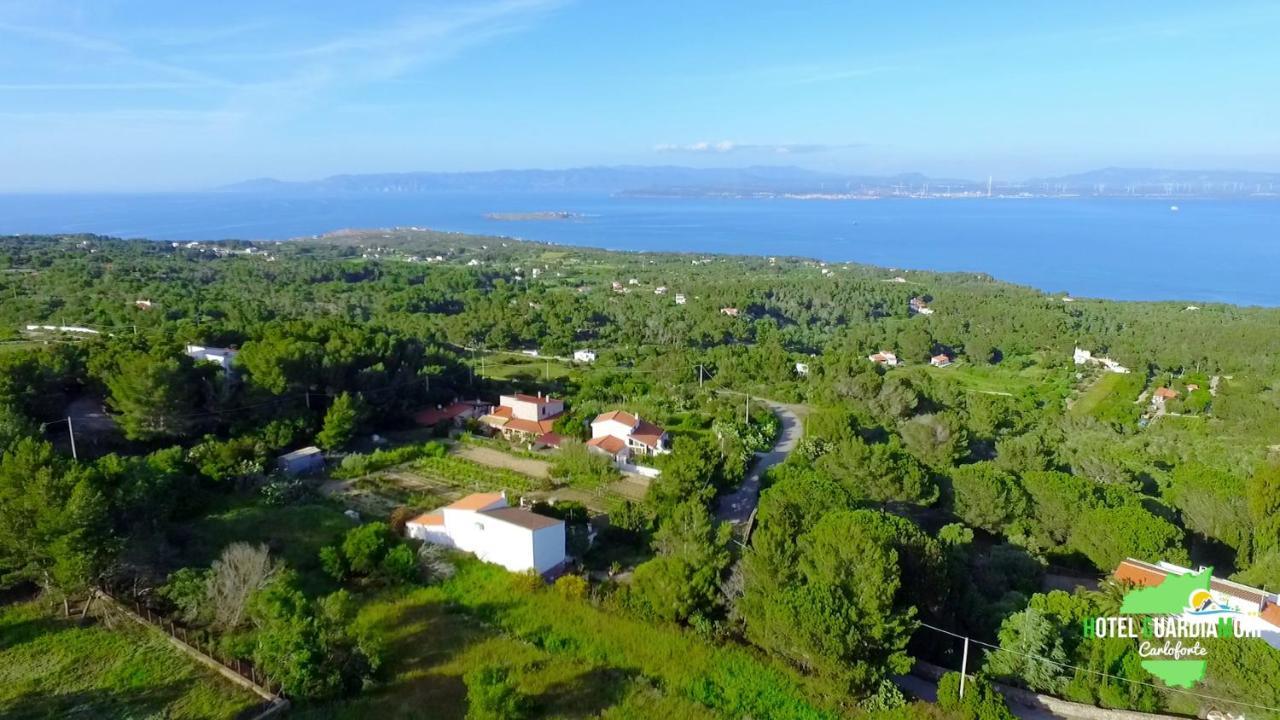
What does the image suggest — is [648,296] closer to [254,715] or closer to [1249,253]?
[254,715]

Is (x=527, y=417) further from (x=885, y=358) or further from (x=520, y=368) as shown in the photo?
(x=885, y=358)

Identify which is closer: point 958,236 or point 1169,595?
point 1169,595

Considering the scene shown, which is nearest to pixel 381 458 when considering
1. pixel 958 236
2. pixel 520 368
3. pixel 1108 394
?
pixel 520 368

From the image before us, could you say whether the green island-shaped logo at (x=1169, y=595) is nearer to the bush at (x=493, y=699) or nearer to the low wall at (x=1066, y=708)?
the low wall at (x=1066, y=708)

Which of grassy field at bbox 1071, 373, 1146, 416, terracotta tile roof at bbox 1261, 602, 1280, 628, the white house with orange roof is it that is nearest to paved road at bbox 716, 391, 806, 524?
the white house with orange roof

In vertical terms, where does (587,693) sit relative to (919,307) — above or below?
above

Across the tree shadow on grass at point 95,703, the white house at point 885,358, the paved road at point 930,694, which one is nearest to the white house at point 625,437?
the paved road at point 930,694

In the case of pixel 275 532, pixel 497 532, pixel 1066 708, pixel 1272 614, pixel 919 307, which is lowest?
pixel 919 307
